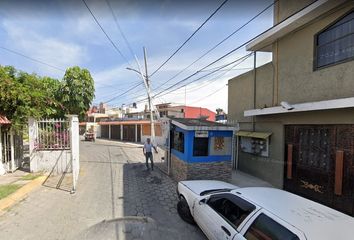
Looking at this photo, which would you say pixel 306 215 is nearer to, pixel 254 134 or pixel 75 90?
pixel 254 134

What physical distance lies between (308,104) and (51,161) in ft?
33.3

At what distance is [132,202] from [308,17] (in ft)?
25.9

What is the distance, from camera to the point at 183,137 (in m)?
8.70

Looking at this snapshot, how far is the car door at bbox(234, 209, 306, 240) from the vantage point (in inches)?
104

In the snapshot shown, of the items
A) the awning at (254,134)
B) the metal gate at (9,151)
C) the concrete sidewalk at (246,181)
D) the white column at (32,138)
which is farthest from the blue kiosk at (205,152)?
the metal gate at (9,151)

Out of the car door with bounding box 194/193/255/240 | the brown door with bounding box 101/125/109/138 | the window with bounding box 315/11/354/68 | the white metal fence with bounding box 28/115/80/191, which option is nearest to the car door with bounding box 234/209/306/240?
the car door with bounding box 194/193/255/240

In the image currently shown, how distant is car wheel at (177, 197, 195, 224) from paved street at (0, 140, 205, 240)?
0.37ft

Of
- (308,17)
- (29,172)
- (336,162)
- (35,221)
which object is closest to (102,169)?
(29,172)

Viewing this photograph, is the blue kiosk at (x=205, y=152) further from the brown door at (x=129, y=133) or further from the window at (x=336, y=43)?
the brown door at (x=129, y=133)

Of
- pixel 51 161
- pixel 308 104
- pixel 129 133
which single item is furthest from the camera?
pixel 129 133

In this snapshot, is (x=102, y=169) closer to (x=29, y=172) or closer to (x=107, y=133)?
(x=29, y=172)

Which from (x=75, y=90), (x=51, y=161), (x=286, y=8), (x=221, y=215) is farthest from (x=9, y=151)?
(x=286, y=8)

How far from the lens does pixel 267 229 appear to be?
9.65ft

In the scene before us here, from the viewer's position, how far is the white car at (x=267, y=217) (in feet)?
8.68
